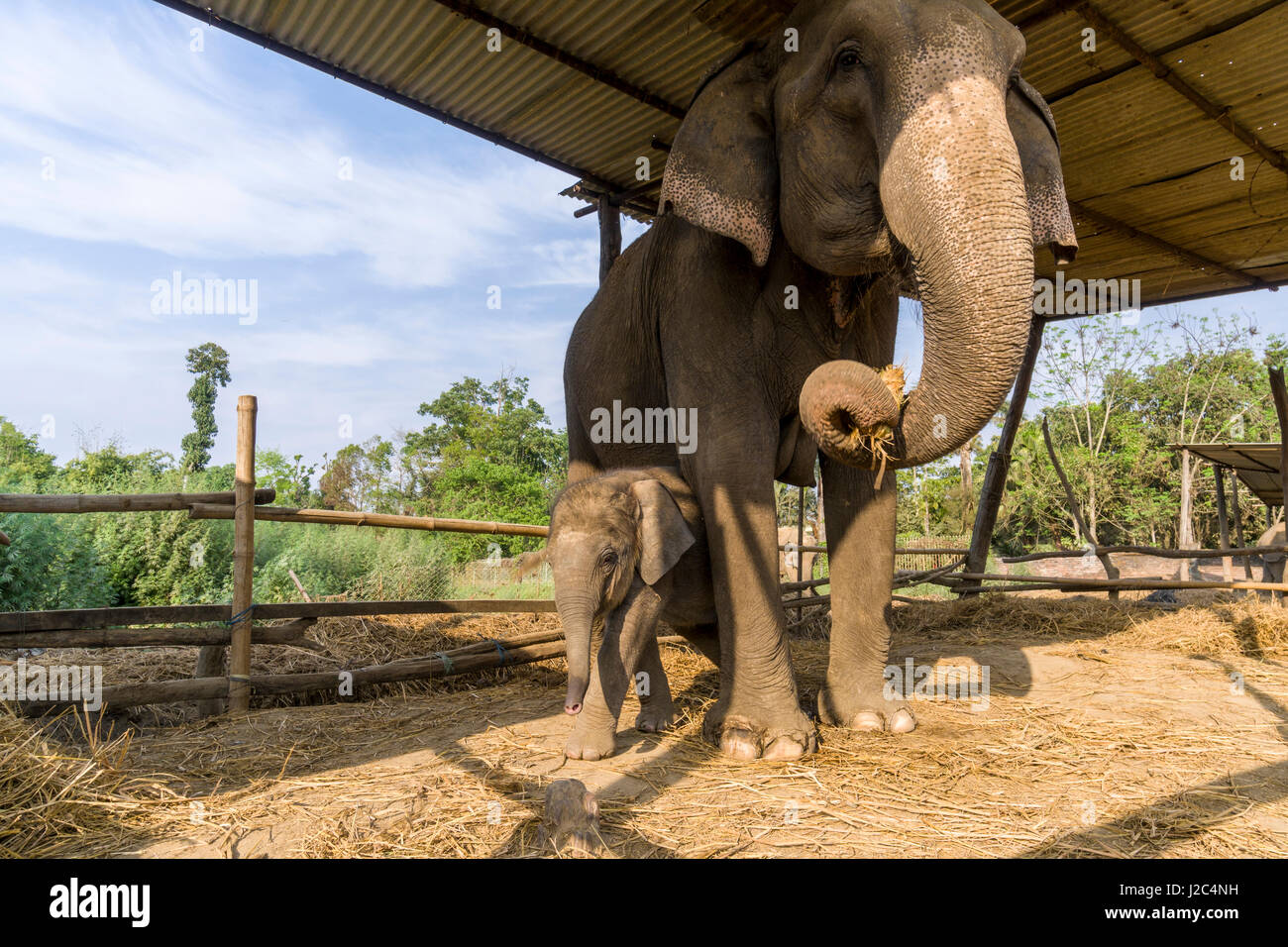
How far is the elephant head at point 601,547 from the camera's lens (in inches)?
135

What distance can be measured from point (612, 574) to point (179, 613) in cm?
336

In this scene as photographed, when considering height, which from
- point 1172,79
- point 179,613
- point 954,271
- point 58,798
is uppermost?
point 1172,79

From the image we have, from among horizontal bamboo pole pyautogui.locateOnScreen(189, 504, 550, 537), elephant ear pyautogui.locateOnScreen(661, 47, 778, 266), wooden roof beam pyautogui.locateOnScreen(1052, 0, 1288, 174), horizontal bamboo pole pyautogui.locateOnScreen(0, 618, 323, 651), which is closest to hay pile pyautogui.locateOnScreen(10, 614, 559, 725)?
horizontal bamboo pole pyautogui.locateOnScreen(0, 618, 323, 651)

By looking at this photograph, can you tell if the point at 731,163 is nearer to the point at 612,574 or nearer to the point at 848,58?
the point at 848,58

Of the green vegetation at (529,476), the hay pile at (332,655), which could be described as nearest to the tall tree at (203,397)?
the green vegetation at (529,476)

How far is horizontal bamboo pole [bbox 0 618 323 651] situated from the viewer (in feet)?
15.4

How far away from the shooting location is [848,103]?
3.31 m

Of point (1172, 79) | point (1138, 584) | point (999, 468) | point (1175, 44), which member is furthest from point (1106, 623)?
point (1175, 44)

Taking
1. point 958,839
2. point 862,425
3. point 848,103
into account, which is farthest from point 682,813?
point 848,103

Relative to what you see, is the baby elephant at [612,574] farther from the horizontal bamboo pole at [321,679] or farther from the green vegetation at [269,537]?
the green vegetation at [269,537]

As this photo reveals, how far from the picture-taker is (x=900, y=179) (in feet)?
9.69

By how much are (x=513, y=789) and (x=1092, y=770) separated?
2.31m

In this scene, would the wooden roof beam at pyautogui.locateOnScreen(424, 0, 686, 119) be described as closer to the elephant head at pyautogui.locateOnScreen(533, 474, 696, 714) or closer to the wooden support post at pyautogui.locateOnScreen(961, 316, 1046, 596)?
the elephant head at pyautogui.locateOnScreen(533, 474, 696, 714)
